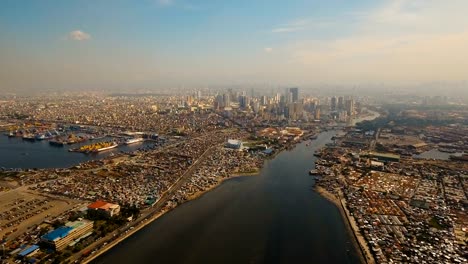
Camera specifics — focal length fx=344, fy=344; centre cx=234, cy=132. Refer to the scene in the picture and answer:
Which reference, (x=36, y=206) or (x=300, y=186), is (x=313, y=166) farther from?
(x=36, y=206)

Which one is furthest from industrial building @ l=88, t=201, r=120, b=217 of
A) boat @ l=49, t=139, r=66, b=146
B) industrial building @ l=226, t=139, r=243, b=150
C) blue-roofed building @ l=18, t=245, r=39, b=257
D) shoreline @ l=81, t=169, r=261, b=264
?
boat @ l=49, t=139, r=66, b=146

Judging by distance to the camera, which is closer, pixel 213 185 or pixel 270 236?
pixel 270 236

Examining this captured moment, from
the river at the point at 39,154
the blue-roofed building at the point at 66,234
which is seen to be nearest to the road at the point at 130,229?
the blue-roofed building at the point at 66,234

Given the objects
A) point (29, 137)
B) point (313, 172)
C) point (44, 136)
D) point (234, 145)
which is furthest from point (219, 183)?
point (29, 137)

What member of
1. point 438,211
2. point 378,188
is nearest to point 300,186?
point 378,188

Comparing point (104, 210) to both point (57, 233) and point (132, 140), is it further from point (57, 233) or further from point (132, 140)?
point (132, 140)

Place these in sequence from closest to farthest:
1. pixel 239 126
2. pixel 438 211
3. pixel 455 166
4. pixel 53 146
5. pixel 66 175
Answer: pixel 438 211, pixel 66 175, pixel 455 166, pixel 53 146, pixel 239 126
